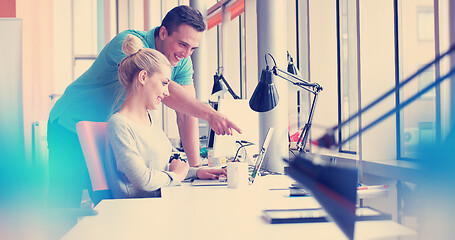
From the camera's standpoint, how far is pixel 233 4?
6.48m

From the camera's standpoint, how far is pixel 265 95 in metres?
2.03

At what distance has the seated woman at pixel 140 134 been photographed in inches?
67.8

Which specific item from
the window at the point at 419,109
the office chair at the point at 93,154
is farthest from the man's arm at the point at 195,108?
the window at the point at 419,109

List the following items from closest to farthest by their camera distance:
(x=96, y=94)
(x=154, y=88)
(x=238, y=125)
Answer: (x=154, y=88) → (x=96, y=94) → (x=238, y=125)

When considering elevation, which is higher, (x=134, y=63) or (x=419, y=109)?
(x=134, y=63)

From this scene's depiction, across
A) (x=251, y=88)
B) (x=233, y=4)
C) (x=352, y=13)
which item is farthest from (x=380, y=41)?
(x=233, y=4)

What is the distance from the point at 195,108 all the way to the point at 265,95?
0.38 metres

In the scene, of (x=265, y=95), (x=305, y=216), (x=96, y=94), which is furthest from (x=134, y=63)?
(x=305, y=216)

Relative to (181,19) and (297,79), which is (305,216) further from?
(181,19)

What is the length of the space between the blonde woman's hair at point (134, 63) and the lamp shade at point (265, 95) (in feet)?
1.52

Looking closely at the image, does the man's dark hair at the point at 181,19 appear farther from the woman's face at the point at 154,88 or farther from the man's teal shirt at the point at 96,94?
the woman's face at the point at 154,88

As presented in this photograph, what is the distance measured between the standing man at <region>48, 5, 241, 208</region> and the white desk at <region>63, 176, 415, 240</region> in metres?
0.47

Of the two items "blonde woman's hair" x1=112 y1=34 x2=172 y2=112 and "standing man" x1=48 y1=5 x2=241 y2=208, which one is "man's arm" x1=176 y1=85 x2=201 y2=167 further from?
"blonde woman's hair" x1=112 y1=34 x2=172 y2=112

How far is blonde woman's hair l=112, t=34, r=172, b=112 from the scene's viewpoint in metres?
1.92
